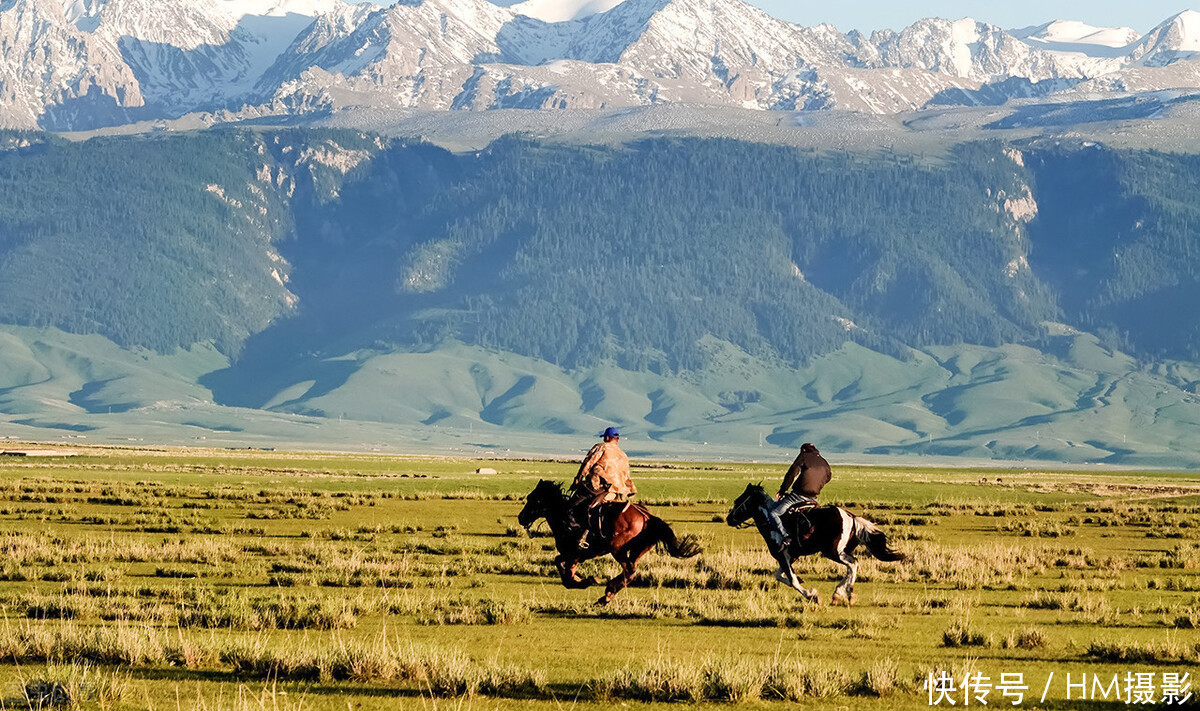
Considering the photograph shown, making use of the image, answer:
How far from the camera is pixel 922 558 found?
40906 mm

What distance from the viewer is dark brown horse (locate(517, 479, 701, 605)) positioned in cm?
2811

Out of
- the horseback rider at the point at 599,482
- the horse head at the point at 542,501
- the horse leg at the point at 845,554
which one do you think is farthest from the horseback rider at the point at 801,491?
the horse head at the point at 542,501

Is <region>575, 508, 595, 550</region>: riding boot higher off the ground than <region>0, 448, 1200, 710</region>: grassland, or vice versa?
<region>575, 508, 595, 550</region>: riding boot

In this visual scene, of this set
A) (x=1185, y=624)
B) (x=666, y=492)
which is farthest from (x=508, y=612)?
(x=666, y=492)

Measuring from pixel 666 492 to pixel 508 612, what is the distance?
65.6m

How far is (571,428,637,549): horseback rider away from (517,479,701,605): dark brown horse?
274 millimetres

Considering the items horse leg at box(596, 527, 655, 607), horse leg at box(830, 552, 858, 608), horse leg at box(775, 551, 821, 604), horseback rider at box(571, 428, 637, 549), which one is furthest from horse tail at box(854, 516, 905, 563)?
horseback rider at box(571, 428, 637, 549)

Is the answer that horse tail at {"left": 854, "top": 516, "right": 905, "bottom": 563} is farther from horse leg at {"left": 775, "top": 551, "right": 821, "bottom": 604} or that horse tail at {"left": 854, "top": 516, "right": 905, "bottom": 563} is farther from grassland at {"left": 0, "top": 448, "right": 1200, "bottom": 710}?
horse leg at {"left": 775, "top": 551, "right": 821, "bottom": 604}

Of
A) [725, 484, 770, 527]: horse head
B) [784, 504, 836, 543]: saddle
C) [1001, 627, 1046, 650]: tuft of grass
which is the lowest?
[1001, 627, 1046, 650]: tuft of grass

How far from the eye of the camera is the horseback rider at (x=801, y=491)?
28.4 m

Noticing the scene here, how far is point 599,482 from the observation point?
2803 centimetres

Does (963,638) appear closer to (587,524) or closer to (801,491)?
(801,491)

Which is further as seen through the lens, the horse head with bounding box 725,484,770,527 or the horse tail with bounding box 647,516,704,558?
the horse head with bounding box 725,484,770,527

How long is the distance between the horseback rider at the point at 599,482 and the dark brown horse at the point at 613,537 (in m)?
0.27
